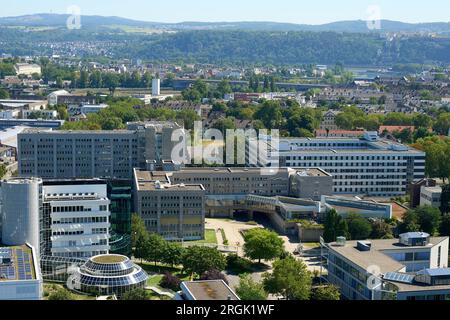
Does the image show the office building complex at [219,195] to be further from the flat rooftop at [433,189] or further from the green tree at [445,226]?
the green tree at [445,226]

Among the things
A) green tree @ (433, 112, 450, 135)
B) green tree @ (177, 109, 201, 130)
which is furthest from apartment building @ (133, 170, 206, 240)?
green tree @ (433, 112, 450, 135)

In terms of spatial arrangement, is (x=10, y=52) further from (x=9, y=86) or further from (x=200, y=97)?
(x=200, y=97)

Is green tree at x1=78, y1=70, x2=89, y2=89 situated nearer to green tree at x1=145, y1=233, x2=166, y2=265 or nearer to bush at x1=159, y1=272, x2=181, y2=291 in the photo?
green tree at x1=145, y1=233, x2=166, y2=265

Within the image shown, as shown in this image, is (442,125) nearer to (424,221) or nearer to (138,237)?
(424,221)

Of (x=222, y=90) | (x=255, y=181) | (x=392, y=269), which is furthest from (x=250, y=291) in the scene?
(x=222, y=90)

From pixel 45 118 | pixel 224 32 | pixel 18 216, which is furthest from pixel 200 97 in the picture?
pixel 224 32
